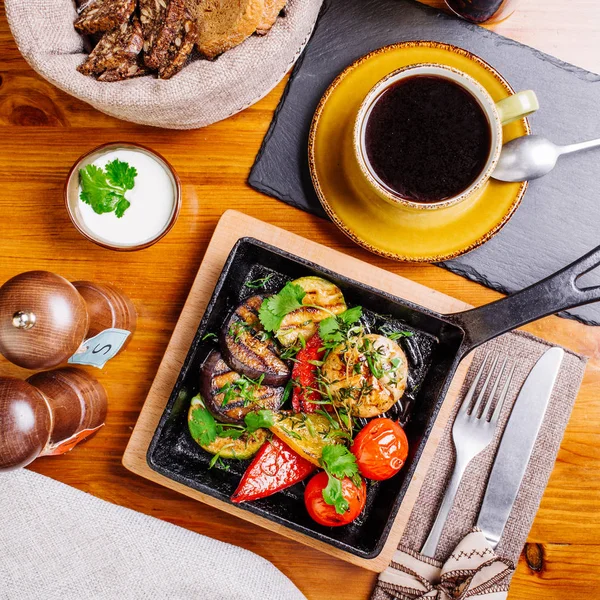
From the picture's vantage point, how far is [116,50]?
1217 millimetres

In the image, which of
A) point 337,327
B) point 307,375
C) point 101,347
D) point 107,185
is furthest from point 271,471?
point 107,185

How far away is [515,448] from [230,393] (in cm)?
61

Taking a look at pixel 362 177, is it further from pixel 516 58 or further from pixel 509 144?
pixel 516 58

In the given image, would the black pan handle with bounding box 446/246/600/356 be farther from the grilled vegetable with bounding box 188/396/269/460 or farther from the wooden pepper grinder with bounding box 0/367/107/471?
the wooden pepper grinder with bounding box 0/367/107/471

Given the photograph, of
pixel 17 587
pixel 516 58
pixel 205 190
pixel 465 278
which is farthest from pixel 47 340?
pixel 516 58

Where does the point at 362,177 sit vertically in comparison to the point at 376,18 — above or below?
below

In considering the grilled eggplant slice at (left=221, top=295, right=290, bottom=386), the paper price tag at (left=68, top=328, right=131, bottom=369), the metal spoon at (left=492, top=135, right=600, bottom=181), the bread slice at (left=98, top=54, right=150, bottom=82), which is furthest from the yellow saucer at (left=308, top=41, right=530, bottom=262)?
the paper price tag at (left=68, top=328, right=131, bottom=369)

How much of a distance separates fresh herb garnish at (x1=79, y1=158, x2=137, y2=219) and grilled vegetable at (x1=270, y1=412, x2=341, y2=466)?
1.79 ft

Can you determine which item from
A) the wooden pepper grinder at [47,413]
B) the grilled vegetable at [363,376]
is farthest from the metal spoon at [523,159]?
the wooden pepper grinder at [47,413]

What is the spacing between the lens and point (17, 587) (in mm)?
1359

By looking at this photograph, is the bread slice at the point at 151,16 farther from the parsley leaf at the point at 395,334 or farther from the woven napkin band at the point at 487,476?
the woven napkin band at the point at 487,476

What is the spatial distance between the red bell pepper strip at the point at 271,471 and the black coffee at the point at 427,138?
1.78 feet

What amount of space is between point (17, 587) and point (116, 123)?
3.35ft

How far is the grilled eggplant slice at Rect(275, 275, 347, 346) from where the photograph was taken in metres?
1.24
